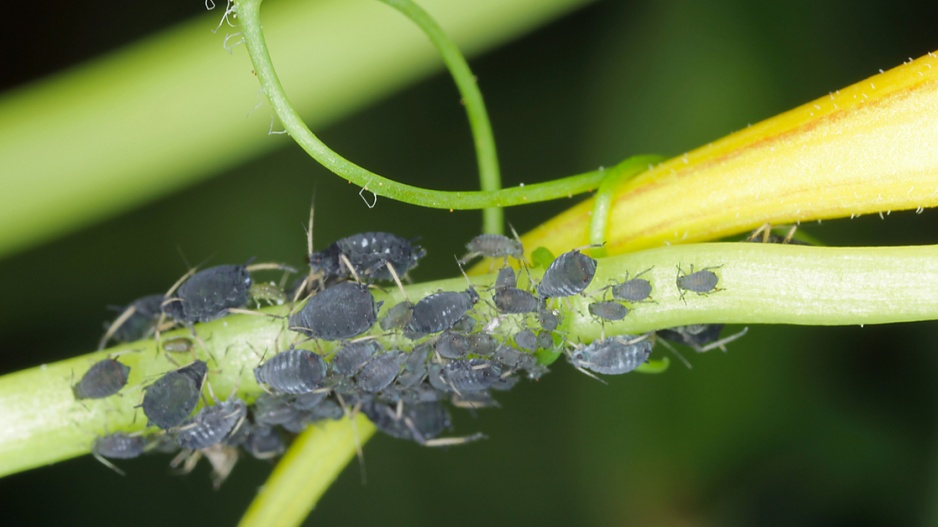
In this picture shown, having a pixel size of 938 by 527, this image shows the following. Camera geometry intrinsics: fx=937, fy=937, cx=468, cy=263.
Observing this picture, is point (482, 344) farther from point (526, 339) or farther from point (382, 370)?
point (382, 370)

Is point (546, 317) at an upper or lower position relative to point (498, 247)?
lower

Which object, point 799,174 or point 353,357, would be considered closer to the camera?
point 799,174

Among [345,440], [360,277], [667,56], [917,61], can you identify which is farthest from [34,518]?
[917,61]

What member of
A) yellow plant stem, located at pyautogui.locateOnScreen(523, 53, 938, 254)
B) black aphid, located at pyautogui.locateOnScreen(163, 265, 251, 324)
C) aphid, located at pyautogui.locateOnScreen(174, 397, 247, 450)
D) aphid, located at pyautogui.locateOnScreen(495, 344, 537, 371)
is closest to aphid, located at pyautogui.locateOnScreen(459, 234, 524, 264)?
yellow plant stem, located at pyautogui.locateOnScreen(523, 53, 938, 254)

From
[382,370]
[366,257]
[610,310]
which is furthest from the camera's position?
[366,257]

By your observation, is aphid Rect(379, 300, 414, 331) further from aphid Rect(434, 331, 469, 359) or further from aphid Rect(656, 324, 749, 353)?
aphid Rect(656, 324, 749, 353)

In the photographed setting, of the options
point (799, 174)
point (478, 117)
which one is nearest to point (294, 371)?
point (478, 117)
